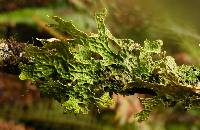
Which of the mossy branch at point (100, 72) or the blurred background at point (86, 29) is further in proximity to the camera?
the blurred background at point (86, 29)

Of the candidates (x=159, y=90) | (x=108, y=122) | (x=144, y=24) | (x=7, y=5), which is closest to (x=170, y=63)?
(x=159, y=90)

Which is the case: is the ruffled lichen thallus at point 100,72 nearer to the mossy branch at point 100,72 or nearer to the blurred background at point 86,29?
the mossy branch at point 100,72

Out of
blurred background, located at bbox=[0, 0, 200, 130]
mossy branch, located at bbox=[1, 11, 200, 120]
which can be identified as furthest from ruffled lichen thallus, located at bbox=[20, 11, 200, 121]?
blurred background, located at bbox=[0, 0, 200, 130]

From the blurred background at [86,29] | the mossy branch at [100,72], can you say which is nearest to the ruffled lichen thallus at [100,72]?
the mossy branch at [100,72]

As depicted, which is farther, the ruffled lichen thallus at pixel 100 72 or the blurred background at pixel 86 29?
the blurred background at pixel 86 29

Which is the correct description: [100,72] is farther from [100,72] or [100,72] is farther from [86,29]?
[86,29]

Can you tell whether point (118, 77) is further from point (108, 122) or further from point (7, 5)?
point (7, 5)
